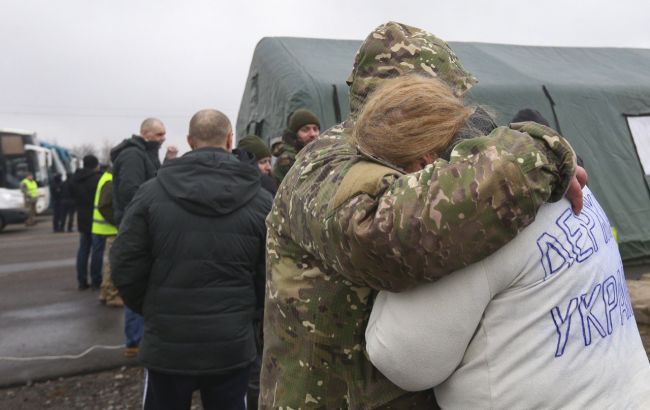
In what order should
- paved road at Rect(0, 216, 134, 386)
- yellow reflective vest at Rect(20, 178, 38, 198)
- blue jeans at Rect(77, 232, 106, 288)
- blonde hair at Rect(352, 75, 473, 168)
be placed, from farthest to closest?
yellow reflective vest at Rect(20, 178, 38, 198), blue jeans at Rect(77, 232, 106, 288), paved road at Rect(0, 216, 134, 386), blonde hair at Rect(352, 75, 473, 168)

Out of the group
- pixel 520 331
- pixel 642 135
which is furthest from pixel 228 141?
pixel 642 135

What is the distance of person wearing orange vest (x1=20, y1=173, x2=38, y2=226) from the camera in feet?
64.0

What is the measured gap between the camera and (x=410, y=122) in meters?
1.13

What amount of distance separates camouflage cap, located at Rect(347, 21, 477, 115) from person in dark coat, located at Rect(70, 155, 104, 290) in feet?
20.4

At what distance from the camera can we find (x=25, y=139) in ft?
69.3

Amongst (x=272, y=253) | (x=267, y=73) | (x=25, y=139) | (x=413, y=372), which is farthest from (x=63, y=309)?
(x=25, y=139)

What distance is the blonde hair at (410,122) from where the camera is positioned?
44.6 inches

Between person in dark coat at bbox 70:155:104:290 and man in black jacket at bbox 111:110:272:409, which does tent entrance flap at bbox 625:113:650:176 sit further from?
person in dark coat at bbox 70:155:104:290

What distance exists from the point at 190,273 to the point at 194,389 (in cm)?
56

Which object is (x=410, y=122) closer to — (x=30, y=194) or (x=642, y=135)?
(x=642, y=135)

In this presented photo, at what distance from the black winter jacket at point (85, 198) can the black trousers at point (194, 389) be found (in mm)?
5307

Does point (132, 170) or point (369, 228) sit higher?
point (369, 228)

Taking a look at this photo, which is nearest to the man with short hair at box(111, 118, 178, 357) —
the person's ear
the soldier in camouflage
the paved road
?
the paved road

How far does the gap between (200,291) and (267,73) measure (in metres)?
5.48
